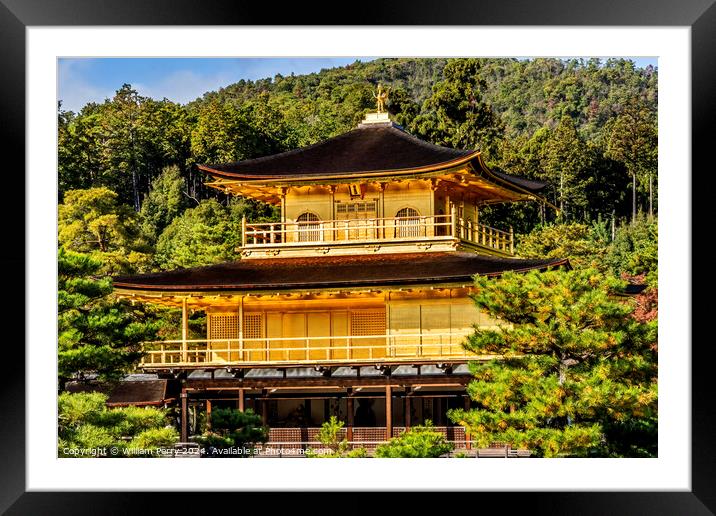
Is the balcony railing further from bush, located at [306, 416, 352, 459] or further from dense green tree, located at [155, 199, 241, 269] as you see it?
dense green tree, located at [155, 199, 241, 269]

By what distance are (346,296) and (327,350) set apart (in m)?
1.10

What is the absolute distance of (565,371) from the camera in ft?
70.8

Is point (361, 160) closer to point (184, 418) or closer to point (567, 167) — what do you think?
point (184, 418)

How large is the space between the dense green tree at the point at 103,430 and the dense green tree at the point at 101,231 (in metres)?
13.1

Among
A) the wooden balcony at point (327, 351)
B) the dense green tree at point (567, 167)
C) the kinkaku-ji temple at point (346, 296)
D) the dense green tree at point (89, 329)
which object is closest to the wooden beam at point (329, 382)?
the kinkaku-ji temple at point (346, 296)

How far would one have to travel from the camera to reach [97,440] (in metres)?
21.9

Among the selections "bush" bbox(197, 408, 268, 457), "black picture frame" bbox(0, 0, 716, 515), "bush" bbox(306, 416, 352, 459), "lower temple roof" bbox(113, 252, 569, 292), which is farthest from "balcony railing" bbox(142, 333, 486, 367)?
"black picture frame" bbox(0, 0, 716, 515)

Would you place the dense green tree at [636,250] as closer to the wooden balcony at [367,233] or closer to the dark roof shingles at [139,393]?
the wooden balcony at [367,233]

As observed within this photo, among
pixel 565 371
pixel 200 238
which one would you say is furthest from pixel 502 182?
pixel 200 238

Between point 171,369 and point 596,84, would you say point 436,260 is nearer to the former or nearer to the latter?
point 171,369

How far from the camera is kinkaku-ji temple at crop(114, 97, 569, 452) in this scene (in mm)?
24875

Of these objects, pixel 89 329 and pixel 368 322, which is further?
pixel 368 322
